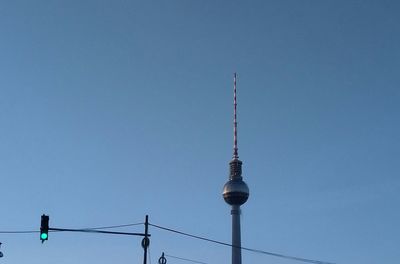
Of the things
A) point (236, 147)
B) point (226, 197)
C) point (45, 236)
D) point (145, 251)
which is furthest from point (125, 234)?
point (236, 147)

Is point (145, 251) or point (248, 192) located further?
point (248, 192)

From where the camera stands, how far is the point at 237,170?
149 m

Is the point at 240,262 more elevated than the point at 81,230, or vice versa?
the point at 240,262

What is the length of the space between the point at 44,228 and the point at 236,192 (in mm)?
108550

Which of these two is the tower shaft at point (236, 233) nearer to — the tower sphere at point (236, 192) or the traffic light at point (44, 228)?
the tower sphere at point (236, 192)

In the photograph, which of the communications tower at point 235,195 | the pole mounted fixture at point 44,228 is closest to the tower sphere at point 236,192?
the communications tower at point 235,195

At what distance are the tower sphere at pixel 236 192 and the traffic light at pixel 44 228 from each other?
108 metres

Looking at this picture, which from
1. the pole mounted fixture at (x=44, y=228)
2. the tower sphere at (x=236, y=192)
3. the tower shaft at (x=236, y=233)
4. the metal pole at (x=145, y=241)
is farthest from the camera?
the tower shaft at (x=236, y=233)

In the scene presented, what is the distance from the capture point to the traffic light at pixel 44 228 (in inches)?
1380

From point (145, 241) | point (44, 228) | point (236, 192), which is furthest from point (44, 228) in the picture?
point (236, 192)

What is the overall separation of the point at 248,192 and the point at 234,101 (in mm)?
21593

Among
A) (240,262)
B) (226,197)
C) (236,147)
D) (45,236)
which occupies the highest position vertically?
(236,147)

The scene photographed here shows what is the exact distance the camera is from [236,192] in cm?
14212

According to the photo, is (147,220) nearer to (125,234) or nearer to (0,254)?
(125,234)
